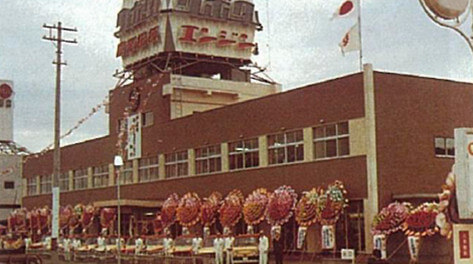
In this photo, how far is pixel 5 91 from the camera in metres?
69.9

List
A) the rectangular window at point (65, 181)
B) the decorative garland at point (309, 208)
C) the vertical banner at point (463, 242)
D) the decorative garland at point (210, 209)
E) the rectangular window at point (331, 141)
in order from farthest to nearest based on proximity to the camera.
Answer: the rectangular window at point (65, 181) → the decorative garland at point (210, 209) → the rectangular window at point (331, 141) → the decorative garland at point (309, 208) → the vertical banner at point (463, 242)

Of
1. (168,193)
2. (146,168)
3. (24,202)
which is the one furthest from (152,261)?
(24,202)

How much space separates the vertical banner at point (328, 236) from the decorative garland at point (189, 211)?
10414mm

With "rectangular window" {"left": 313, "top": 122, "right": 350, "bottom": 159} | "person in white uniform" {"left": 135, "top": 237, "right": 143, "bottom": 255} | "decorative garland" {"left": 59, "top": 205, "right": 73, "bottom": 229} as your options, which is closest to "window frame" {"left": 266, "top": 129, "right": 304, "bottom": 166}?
"rectangular window" {"left": 313, "top": 122, "right": 350, "bottom": 159}

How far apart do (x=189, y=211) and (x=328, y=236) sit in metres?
11.2

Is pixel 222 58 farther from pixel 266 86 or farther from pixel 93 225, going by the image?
pixel 93 225

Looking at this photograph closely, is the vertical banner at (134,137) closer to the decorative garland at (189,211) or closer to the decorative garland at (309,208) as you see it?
the decorative garland at (189,211)

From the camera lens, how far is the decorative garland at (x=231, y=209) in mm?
39094

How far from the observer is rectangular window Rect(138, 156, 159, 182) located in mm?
49000

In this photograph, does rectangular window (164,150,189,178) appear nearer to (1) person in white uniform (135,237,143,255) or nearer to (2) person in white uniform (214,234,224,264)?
(1) person in white uniform (135,237,143,255)

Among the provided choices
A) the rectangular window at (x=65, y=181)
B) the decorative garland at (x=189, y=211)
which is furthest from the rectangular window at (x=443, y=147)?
the rectangular window at (x=65, y=181)

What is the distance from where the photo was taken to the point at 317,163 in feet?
116

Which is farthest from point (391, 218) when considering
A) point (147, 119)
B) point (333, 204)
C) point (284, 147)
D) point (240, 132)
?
point (147, 119)

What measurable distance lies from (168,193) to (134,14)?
14.5 metres
